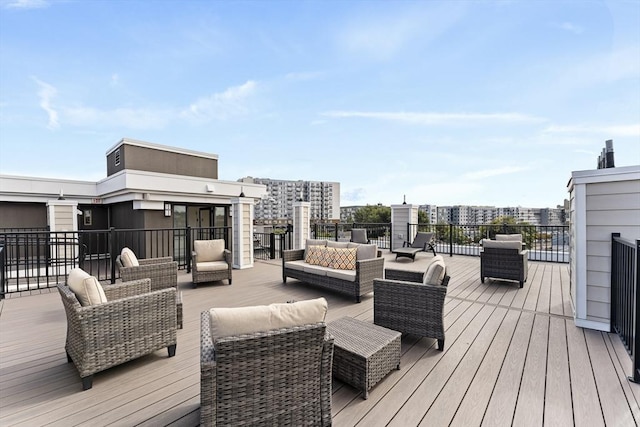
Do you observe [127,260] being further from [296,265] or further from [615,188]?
[615,188]

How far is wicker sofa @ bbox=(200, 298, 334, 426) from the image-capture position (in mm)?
1337

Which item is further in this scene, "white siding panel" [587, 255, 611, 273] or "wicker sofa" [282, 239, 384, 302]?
"wicker sofa" [282, 239, 384, 302]

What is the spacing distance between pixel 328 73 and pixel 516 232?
7317 mm

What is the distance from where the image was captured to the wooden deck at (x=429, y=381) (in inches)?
68.5

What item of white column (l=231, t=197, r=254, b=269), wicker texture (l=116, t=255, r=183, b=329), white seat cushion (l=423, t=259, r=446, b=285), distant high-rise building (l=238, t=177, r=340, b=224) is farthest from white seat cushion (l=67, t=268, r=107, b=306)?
distant high-rise building (l=238, t=177, r=340, b=224)

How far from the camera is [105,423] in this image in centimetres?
168

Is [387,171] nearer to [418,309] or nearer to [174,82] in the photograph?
[174,82]

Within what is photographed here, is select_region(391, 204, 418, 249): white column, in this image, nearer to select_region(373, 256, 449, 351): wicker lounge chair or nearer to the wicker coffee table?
select_region(373, 256, 449, 351): wicker lounge chair

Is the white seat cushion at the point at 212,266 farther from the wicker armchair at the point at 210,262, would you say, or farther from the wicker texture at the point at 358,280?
the wicker texture at the point at 358,280

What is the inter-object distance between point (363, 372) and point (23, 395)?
7.97ft

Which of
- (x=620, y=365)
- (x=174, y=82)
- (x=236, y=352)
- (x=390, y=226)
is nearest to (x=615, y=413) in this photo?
(x=620, y=365)

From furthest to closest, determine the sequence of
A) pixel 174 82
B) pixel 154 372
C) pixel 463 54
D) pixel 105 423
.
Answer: pixel 174 82
pixel 463 54
pixel 154 372
pixel 105 423

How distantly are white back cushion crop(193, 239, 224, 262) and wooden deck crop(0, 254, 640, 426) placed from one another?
6.25 feet

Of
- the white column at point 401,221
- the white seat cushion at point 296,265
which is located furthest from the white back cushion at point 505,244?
the white column at point 401,221
